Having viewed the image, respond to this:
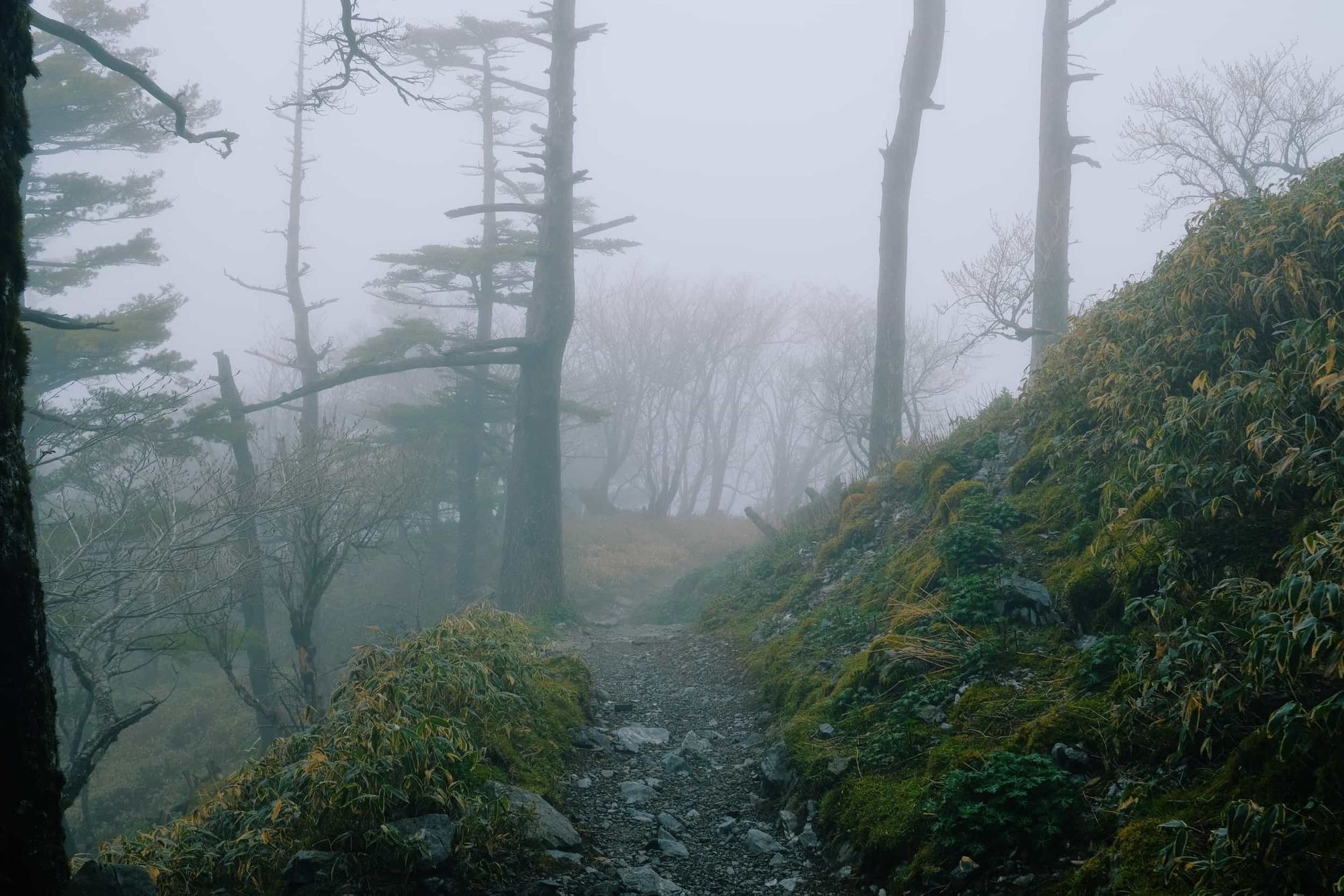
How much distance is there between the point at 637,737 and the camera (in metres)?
5.96

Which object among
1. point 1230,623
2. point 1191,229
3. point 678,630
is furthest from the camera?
point 678,630

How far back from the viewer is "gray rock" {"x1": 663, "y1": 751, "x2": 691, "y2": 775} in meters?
5.30

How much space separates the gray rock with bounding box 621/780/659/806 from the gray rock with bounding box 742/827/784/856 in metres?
0.76

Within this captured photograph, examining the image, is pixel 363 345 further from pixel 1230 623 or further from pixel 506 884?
pixel 1230 623

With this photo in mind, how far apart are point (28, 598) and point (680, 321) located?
31.0m

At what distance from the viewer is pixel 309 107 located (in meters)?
6.68

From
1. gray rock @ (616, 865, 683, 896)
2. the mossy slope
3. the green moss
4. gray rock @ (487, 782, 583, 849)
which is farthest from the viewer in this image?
gray rock @ (487, 782, 583, 849)

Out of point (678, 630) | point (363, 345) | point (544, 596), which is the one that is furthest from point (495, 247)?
point (678, 630)

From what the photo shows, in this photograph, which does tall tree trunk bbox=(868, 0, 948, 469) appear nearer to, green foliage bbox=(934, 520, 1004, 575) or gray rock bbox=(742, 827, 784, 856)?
green foliage bbox=(934, 520, 1004, 575)

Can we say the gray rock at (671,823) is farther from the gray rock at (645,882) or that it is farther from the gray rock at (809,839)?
the gray rock at (809,839)

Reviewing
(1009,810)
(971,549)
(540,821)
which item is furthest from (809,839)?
(971,549)

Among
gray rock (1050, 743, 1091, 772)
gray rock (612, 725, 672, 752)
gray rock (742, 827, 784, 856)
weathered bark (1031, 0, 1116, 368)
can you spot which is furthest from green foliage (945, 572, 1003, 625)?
weathered bark (1031, 0, 1116, 368)

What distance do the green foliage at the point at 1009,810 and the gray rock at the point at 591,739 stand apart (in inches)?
111

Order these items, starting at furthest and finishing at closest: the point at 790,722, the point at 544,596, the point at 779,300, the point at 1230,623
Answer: the point at 779,300 < the point at 544,596 < the point at 790,722 < the point at 1230,623
